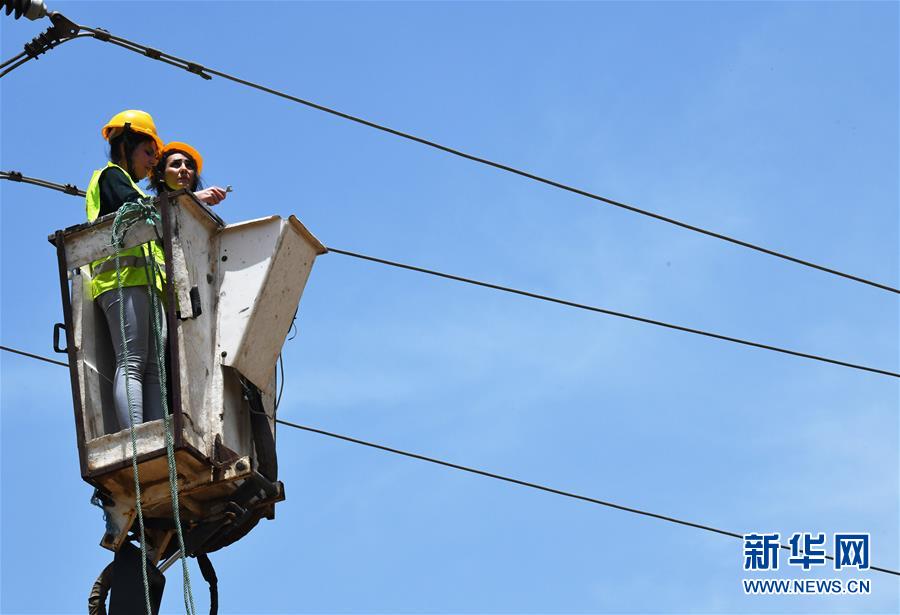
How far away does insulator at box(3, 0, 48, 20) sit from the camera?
8.75m

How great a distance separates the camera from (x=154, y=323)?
7762 mm

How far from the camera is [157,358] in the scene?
7727mm

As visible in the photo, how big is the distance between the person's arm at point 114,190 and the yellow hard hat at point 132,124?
0.26 m

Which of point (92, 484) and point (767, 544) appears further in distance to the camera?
point (767, 544)

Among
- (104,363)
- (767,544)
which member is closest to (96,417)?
(104,363)

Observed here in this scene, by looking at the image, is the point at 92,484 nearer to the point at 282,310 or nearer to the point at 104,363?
the point at 104,363

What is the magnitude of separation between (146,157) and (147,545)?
1751mm

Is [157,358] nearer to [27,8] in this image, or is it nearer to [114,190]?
[114,190]

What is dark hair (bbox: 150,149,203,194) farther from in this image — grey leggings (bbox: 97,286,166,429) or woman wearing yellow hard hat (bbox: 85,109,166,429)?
grey leggings (bbox: 97,286,166,429)

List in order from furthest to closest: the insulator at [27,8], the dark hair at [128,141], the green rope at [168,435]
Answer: the insulator at [27,8], the dark hair at [128,141], the green rope at [168,435]

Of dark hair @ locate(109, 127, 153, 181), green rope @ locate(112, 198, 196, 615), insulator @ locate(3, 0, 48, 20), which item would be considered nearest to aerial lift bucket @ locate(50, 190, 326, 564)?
green rope @ locate(112, 198, 196, 615)

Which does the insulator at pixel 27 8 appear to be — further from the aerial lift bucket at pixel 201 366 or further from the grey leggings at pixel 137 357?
the grey leggings at pixel 137 357

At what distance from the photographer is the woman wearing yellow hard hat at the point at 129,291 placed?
25.2 feet

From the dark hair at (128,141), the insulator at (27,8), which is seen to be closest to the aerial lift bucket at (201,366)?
the dark hair at (128,141)
